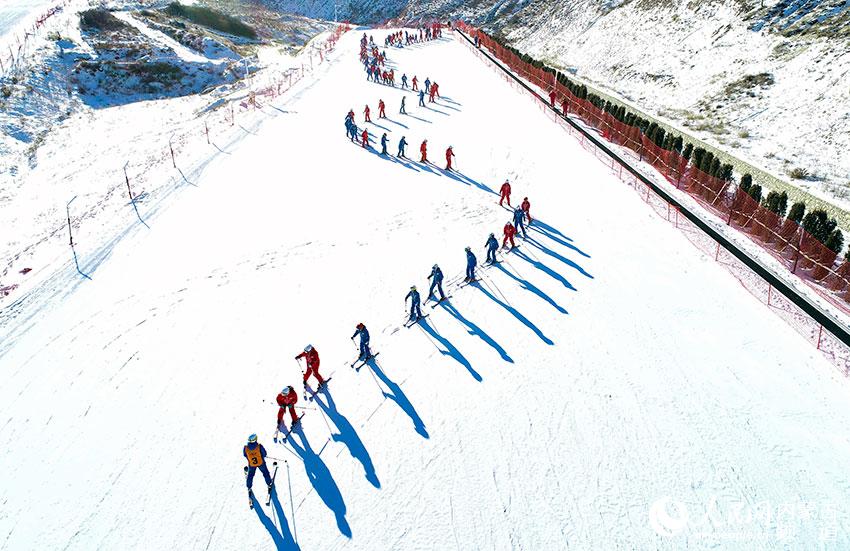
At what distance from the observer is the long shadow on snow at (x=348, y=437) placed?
8.70 meters

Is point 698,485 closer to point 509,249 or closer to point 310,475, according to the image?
point 310,475

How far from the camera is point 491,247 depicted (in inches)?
557

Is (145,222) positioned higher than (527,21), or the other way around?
(527,21)

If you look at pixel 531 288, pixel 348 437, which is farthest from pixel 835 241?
pixel 348 437

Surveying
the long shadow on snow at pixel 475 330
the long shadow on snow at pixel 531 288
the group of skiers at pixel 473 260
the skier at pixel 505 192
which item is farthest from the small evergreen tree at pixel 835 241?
the long shadow on snow at pixel 475 330

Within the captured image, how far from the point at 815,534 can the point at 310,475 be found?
25.4 feet

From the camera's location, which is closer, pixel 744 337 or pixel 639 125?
pixel 744 337

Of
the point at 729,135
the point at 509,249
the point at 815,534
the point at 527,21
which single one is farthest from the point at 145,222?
the point at 527,21

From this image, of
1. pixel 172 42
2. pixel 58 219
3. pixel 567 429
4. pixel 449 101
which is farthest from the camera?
→ pixel 172 42

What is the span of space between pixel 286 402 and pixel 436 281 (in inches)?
192

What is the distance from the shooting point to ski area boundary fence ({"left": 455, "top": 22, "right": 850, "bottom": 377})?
1179cm

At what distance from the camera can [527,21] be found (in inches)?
1992

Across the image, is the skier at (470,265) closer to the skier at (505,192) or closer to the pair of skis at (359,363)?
the pair of skis at (359,363)

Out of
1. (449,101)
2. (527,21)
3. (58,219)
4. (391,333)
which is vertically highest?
(527,21)
